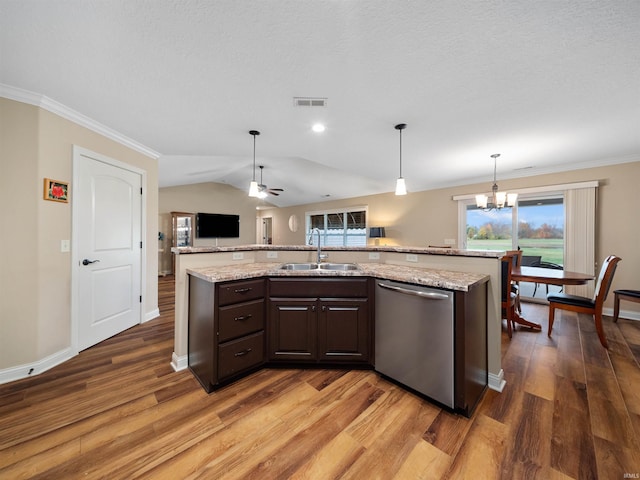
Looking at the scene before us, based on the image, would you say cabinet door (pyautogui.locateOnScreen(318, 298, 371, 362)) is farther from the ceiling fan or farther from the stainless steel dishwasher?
the ceiling fan

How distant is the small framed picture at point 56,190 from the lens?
2.07m

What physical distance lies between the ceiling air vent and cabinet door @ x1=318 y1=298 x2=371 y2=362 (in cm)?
169

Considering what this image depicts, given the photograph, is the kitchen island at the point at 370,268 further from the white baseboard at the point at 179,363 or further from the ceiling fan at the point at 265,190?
the ceiling fan at the point at 265,190

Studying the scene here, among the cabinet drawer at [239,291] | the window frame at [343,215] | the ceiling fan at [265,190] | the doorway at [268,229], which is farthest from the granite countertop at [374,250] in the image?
the doorway at [268,229]

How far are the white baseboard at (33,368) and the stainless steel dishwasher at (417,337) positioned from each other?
2.78 metres

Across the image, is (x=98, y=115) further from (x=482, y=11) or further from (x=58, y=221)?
(x=482, y=11)

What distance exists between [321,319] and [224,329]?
772mm

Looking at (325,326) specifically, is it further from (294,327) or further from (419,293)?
(419,293)

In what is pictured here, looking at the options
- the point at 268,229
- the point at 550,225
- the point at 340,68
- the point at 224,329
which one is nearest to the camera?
the point at 340,68

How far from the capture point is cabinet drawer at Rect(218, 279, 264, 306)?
183 cm

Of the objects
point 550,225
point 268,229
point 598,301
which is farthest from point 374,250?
point 268,229

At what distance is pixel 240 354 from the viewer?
6.33 feet

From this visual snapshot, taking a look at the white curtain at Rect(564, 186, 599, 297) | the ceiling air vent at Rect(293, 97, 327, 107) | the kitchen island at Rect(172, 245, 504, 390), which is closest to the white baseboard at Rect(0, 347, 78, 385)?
the kitchen island at Rect(172, 245, 504, 390)

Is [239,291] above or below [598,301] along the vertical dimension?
above
